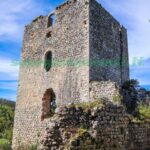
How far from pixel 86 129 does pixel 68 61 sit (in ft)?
21.1

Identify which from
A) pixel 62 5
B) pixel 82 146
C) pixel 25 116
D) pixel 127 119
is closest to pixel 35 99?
pixel 25 116

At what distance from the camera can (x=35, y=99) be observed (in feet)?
48.8

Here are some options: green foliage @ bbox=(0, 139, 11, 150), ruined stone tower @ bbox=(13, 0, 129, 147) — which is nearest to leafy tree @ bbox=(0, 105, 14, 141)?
green foliage @ bbox=(0, 139, 11, 150)

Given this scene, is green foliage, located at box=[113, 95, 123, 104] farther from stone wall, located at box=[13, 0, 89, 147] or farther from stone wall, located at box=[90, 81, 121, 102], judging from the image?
stone wall, located at box=[13, 0, 89, 147]

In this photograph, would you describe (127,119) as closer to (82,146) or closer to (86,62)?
(82,146)

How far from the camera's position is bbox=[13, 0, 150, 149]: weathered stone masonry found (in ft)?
42.6

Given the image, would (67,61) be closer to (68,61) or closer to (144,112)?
(68,61)

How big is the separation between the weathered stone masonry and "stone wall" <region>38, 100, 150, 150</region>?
3.29 m

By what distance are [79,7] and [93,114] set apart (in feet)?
24.9

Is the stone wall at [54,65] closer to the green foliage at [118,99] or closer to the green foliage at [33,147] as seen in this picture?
the green foliage at [33,147]

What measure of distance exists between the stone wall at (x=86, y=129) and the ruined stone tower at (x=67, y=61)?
3.38 metres

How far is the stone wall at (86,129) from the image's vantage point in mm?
7457

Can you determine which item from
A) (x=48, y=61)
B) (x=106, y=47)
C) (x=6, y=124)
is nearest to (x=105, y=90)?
(x=106, y=47)

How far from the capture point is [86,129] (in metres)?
7.77
